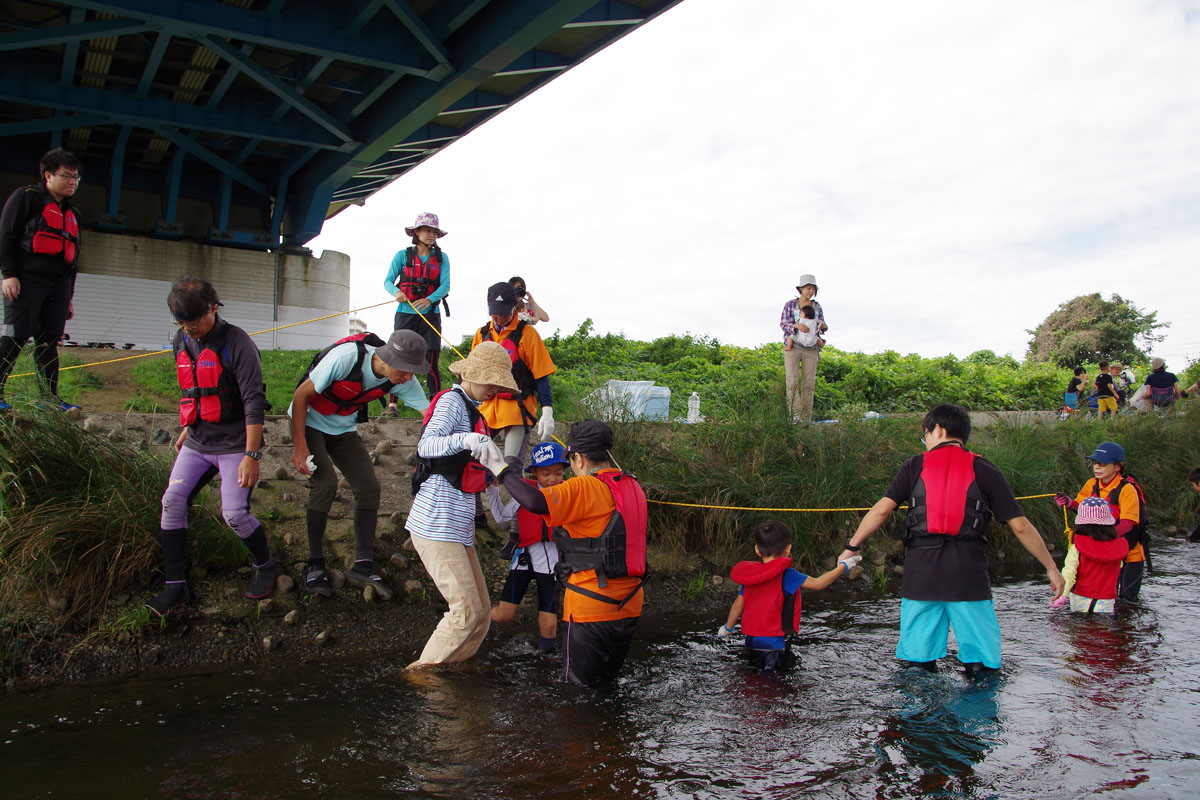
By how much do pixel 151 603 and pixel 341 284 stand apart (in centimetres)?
1483

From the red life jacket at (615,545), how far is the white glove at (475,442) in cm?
61

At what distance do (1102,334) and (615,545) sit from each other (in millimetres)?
32935

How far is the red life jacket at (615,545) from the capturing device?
4.05 meters

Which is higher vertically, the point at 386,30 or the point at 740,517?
the point at 386,30

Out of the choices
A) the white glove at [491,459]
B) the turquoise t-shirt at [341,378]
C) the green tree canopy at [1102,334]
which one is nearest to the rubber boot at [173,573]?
the turquoise t-shirt at [341,378]

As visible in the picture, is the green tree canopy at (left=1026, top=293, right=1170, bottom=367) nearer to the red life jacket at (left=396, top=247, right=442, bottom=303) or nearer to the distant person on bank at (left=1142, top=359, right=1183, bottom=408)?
the distant person on bank at (left=1142, top=359, right=1183, bottom=408)

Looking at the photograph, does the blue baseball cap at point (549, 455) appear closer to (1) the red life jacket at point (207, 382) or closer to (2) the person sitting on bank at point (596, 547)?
(2) the person sitting on bank at point (596, 547)

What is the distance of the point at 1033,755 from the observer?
363cm

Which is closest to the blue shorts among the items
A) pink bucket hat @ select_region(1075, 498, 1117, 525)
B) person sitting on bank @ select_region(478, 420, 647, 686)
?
person sitting on bank @ select_region(478, 420, 647, 686)

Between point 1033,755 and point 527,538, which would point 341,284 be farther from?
point 1033,755

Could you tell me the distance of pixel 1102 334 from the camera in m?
30.6

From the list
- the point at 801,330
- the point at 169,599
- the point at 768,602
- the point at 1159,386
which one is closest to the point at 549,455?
the point at 768,602

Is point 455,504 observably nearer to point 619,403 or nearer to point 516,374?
point 516,374

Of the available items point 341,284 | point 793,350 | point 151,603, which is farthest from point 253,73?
point 151,603
